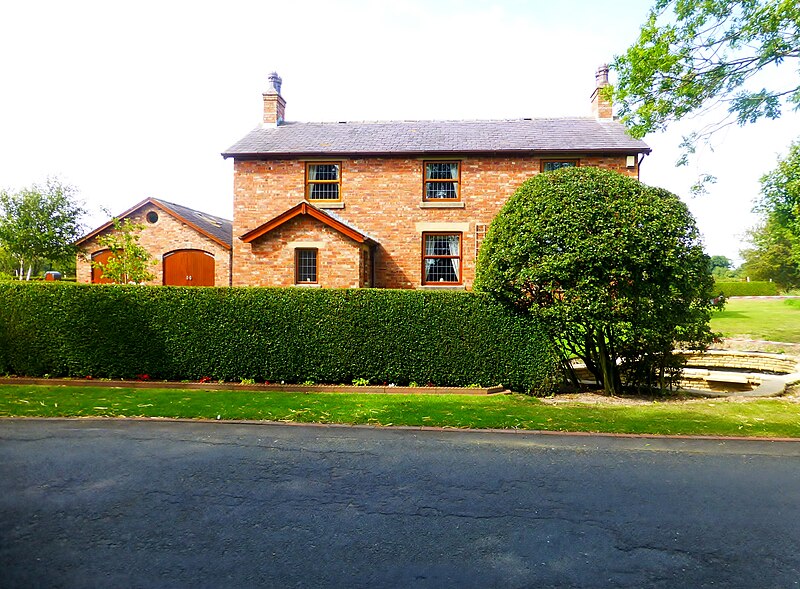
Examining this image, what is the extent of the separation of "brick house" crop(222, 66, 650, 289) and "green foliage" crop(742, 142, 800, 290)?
15563mm

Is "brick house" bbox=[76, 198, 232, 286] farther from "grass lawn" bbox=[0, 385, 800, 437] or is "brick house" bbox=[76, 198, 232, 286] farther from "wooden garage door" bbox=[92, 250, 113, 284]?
"grass lawn" bbox=[0, 385, 800, 437]

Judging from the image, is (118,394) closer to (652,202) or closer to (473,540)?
(473,540)

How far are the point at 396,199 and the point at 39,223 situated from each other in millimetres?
22954

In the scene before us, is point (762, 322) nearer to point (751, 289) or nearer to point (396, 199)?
point (396, 199)

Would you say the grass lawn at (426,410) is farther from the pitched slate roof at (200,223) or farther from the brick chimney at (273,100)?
the brick chimney at (273,100)

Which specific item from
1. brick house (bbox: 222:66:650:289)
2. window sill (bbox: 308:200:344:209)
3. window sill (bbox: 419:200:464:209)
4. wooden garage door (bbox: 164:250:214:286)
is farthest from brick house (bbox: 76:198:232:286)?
window sill (bbox: 419:200:464:209)

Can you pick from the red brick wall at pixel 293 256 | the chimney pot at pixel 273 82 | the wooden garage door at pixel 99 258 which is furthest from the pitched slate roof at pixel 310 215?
the wooden garage door at pixel 99 258

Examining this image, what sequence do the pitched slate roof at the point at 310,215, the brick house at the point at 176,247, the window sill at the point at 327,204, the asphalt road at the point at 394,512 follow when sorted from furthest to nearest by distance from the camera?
the brick house at the point at 176,247, the window sill at the point at 327,204, the pitched slate roof at the point at 310,215, the asphalt road at the point at 394,512

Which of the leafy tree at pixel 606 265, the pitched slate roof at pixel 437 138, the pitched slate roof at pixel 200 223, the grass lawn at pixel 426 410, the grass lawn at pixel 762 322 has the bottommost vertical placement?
the grass lawn at pixel 426 410

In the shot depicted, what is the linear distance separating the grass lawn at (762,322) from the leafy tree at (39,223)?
3704 cm

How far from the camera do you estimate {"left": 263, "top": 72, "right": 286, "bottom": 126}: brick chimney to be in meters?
23.6

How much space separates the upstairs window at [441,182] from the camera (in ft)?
68.3

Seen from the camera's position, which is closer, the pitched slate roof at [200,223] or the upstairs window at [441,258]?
the upstairs window at [441,258]

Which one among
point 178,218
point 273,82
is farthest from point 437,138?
point 178,218
